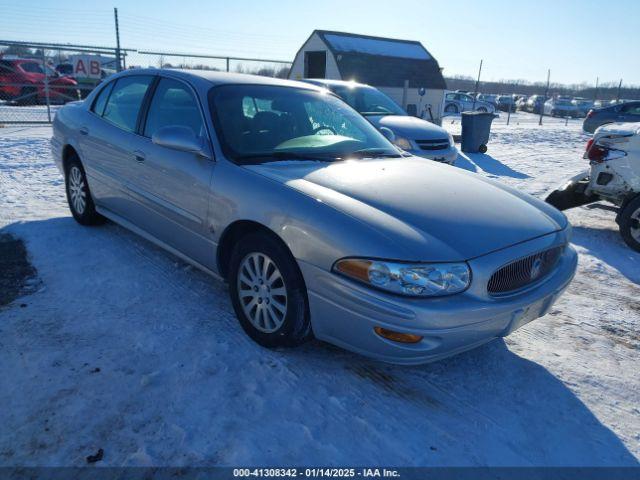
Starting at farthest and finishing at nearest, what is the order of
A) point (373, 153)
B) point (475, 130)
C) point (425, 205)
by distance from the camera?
point (475, 130) → point (373, 153) → point (425, 205)

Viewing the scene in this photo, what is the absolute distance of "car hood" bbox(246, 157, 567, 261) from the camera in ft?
8.07

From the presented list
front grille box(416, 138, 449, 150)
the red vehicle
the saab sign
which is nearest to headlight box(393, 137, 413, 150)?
front grille box(416, 138, 449, 150)

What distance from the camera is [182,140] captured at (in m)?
3.14

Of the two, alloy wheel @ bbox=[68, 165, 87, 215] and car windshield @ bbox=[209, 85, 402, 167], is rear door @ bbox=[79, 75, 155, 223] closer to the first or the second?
alloy wheel @ bbox=[68, 165, 87, 215]

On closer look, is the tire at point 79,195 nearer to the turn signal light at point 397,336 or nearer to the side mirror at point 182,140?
the side mirror at point 182,140

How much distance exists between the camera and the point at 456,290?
2.37 metres

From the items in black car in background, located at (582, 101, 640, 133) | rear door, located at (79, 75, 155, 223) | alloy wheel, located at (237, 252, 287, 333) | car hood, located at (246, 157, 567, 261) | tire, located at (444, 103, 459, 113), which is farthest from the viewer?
tire, located at (444, 103, 459, 113)

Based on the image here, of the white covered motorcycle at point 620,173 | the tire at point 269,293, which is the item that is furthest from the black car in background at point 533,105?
the tire at point 269,293

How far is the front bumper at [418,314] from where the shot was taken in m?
2.30

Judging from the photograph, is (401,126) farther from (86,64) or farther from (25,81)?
(25,81)

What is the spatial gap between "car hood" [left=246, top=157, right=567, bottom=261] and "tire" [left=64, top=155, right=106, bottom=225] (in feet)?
8.53

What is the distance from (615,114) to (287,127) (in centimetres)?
1737

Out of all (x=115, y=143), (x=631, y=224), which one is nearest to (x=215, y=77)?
(x=115, y=143)

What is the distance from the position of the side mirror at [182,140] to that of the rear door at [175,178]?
6 cm
